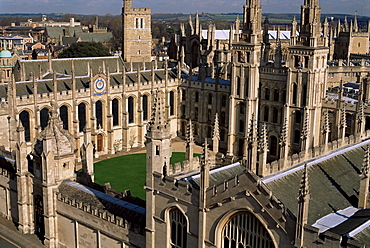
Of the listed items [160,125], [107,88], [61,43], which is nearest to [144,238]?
[160,125]

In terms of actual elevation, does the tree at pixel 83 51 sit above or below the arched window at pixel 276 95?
above

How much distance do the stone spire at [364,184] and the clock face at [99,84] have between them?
3234 centimetres

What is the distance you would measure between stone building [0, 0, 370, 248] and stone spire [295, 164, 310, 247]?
4 centimetres

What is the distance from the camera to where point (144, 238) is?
76.7 feet

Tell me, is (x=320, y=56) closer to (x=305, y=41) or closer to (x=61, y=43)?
(x=305, y=41)

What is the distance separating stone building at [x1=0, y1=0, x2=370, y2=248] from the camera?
19.0 metres

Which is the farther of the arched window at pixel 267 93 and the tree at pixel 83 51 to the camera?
the tree at pixel 83 51

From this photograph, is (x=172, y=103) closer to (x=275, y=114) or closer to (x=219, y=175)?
(x=275, y=114)

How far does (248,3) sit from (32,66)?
28934 mm

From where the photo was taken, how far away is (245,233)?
19031 millimetres

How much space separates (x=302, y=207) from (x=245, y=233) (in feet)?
11.1

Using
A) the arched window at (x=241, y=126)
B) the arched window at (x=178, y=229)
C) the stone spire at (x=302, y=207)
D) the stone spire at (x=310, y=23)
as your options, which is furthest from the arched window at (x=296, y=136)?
the stone spire at (x=302, y=207)

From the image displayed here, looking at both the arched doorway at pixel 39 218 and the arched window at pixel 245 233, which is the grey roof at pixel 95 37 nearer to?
the arched doorway at pixel 39 218

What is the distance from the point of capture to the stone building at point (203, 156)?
750 inches
